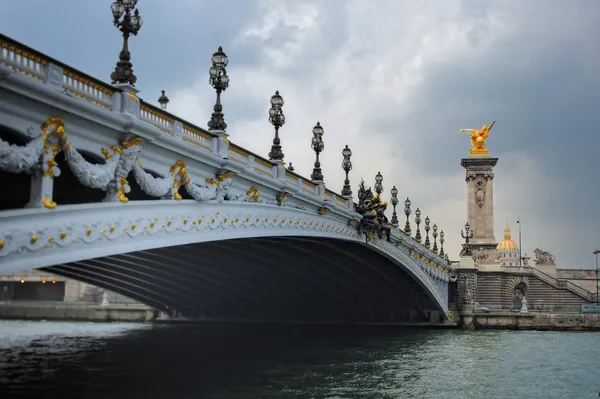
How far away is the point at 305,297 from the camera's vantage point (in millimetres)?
59906

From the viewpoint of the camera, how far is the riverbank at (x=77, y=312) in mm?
78188

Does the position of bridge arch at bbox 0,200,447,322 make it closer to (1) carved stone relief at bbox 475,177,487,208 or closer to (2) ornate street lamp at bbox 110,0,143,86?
(2) ornate street lamp at bbox 110,0,143,86

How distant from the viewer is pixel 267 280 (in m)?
52.8

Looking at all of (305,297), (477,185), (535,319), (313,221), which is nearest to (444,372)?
(313,221)

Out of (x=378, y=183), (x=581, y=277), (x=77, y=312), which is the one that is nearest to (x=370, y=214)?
(x=378, y=183)

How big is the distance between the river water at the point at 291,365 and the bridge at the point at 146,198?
4619mm

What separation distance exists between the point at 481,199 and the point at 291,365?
80521 mm

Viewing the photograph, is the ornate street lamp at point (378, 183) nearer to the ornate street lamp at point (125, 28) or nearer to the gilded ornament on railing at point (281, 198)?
the gilded ornament on railing at point (281, 198)

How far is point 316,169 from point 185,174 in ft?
53.6

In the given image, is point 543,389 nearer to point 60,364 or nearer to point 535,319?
point 60,364

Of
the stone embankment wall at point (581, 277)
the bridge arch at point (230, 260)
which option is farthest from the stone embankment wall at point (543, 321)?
the stone embankment wall at point (581, 277)

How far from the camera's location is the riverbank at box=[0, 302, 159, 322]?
7819cm

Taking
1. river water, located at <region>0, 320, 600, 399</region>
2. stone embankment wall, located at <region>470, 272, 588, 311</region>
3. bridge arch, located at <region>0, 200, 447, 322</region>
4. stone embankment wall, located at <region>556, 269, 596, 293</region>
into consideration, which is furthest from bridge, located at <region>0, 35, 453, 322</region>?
stone embankment wall, located at <region>556, 269, 596, 293</region>

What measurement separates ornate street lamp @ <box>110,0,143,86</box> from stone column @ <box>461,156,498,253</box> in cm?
9403
